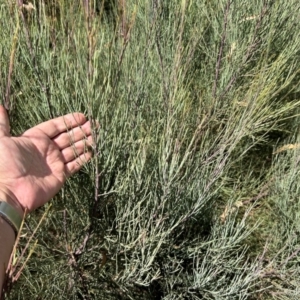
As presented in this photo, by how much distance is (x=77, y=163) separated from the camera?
4.12 feet

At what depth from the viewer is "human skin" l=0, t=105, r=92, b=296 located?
3.95 feet

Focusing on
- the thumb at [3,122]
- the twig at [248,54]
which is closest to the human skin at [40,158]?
the thumb at [3,122]

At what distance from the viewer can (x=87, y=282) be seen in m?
1.40

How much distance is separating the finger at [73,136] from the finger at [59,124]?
0.02 metres

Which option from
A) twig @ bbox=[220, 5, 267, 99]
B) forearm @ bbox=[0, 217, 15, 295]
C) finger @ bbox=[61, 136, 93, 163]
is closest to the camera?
forearm @ bbox=[0, 217, 15, 295]

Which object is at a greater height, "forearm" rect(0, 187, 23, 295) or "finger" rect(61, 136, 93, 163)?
"finger" rect(61, 136, 93, 163)

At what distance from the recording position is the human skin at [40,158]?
1.20 metres

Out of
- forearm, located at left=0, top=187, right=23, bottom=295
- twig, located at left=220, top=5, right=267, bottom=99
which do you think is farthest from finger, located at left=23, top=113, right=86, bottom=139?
twig, located at left=220, top=5, right=267, bottom=99

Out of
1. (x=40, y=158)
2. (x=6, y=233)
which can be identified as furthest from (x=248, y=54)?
(x=6, y=233)

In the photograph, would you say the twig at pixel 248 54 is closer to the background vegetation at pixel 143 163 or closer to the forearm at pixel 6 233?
the background vegetation at pixel 143 163

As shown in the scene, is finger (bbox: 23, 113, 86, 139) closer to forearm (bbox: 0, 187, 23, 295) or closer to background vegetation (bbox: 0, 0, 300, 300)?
background vegetation (bbox: 0, 0, 300, 300)

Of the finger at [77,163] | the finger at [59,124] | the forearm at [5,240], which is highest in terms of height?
the finger at [59,124]

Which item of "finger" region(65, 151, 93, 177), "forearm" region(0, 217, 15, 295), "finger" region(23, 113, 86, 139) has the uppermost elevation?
"finger" region(23, 113, 86, 139)

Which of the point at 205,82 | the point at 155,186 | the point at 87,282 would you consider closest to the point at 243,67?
the point at 205,82
